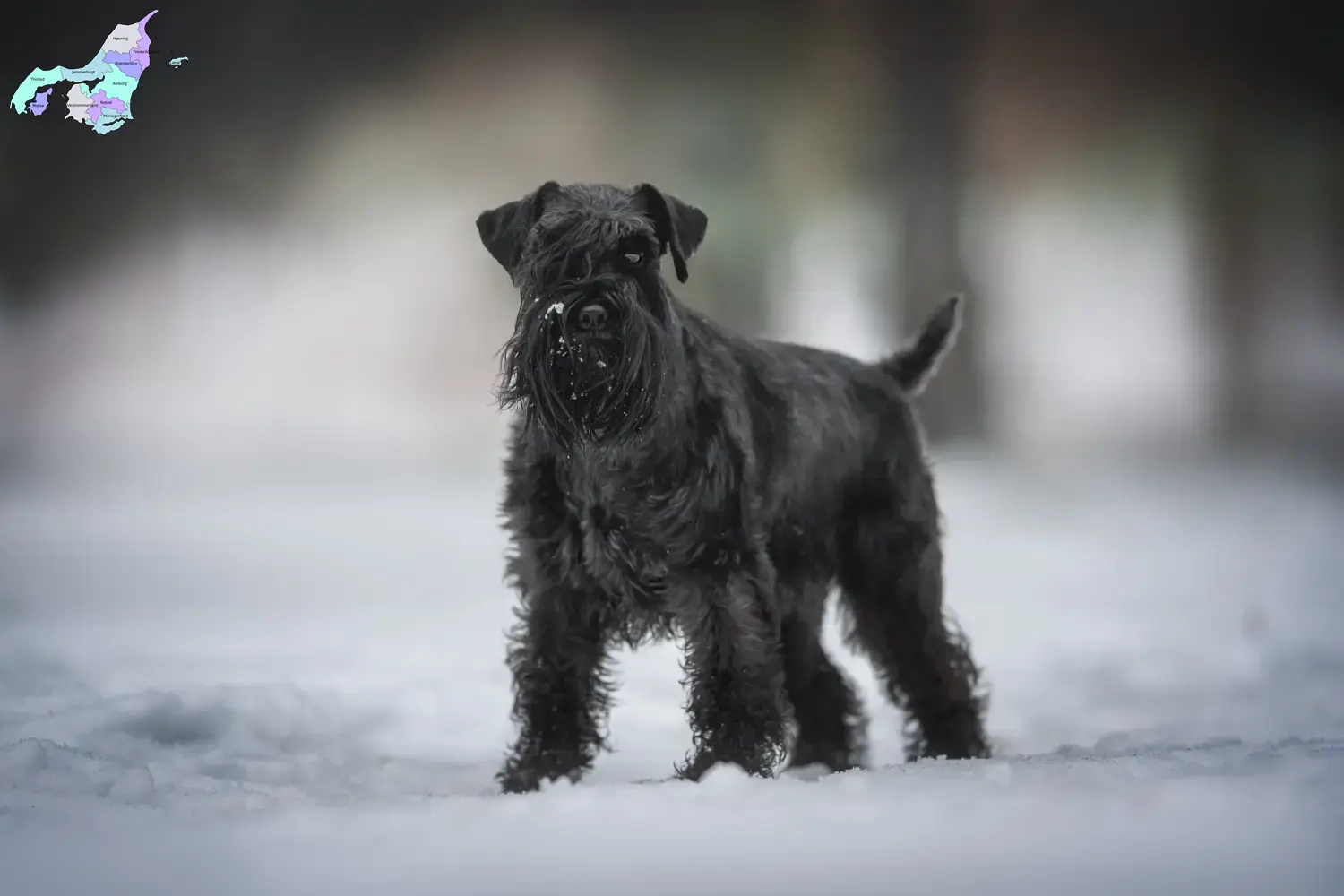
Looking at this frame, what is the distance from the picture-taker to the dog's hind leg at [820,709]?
398 centimetres

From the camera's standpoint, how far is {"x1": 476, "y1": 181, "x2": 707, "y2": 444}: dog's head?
2898 mm

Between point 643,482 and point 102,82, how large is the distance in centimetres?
343

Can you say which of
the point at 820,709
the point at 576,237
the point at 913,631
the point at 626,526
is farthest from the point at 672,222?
the point at 820,709

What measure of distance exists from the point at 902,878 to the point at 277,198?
465 cm

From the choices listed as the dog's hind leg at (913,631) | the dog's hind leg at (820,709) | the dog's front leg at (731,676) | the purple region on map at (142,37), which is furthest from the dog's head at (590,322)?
the purple region on map at (142,37)

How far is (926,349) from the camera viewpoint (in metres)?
4.34

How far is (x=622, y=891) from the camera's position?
88.8 inches

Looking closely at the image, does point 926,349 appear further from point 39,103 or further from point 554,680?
point 39,103

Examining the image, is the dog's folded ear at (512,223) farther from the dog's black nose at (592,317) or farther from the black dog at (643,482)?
the dog's black nose at (592,317)

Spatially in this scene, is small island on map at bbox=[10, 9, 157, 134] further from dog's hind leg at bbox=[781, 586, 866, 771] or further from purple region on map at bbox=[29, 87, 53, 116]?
dog's hind leg at bbox=[781, 586, 866, 771]

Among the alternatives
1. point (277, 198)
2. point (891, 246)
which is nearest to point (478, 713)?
point (277, 198)

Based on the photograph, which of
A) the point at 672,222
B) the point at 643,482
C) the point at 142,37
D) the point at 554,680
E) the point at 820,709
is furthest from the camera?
the point at 142,37

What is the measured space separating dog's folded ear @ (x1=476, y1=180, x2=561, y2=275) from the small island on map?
251 cm

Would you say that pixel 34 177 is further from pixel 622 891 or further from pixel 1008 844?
pixel 1008 844
